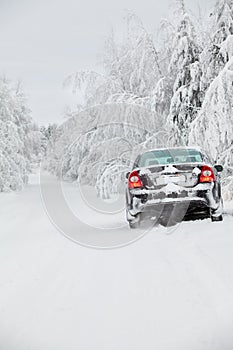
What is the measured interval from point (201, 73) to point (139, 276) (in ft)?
32.5

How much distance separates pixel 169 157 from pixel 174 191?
139cm

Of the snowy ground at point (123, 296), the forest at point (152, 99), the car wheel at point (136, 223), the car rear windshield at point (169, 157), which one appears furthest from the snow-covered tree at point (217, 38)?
the snowy ground at point (123, 296)

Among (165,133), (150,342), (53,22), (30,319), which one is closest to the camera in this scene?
(150,342)

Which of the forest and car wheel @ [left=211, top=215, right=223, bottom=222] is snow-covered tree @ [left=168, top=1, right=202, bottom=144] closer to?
the forest

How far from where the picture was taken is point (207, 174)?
595 centimetres

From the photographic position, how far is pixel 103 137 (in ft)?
62.1

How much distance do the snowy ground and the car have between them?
2.11 ft

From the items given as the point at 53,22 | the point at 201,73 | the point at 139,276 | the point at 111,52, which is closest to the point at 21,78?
the point at 111,52

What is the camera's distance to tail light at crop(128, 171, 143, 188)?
6.03 metres

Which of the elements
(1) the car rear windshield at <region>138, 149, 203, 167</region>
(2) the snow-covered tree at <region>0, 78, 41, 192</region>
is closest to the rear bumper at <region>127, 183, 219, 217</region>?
(1) the car rear windshield at <region>138, 149, 203, 167</region>

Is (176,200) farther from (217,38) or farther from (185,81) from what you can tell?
(185,81)

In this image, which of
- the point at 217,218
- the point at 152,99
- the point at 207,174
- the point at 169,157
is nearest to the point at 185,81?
the point at 152,99

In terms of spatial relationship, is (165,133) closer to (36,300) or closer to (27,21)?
(27,21)

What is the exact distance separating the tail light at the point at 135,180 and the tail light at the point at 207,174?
1017 mm
